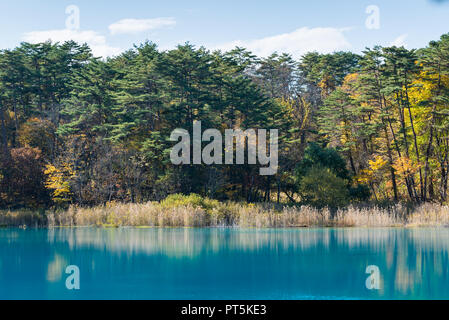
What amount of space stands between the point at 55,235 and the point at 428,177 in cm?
2096

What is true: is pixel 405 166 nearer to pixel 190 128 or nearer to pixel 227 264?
pixel 190 128

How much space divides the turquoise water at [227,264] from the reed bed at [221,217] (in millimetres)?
1947

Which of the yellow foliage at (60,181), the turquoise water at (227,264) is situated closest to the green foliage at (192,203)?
the turquoise water at (227,264)

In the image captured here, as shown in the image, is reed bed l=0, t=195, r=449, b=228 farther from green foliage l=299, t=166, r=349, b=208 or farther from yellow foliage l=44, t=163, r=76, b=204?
yellow foliage l=44, t=163, r=76, b=204

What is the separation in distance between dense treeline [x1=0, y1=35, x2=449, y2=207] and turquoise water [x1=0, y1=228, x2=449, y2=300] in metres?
9.05

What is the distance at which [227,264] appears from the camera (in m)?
13.5

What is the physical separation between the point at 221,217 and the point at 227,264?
11.1 metres

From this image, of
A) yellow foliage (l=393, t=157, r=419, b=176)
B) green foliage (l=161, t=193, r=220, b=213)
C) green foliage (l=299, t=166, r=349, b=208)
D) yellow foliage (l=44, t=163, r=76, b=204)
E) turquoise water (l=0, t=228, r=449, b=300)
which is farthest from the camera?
yellow foliage (l=44, t=163, r=76, b=204)

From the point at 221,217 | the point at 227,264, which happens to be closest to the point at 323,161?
the point at 221,217

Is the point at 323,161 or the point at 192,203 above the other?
the point at 323,161

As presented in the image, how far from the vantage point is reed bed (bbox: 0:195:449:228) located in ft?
78.4

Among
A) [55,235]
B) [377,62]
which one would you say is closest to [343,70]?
[377,62]

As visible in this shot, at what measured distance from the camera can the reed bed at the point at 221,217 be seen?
23.9m

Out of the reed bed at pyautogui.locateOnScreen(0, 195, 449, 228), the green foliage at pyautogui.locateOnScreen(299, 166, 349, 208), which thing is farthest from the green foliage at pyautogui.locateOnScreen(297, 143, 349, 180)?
the reed bed at pyautogui.locateOnScreen(0, 195, 449, 228)
